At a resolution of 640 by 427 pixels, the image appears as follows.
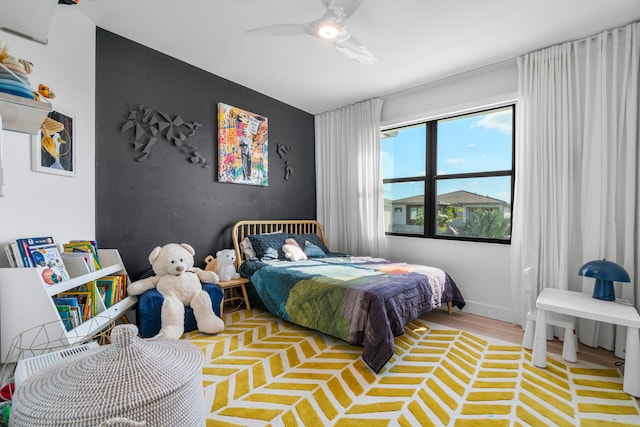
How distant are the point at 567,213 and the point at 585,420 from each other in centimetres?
Answer: 164

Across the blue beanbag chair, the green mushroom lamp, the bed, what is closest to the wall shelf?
the blue beanbag chair

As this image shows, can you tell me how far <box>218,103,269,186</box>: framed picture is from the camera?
133 inches

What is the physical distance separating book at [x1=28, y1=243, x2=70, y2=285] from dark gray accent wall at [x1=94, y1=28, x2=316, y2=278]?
0.68 metres

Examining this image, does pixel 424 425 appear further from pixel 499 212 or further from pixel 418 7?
pixel 418 7

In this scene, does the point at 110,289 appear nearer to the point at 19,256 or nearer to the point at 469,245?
the point at 19,256

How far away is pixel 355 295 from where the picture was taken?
228 centimetres

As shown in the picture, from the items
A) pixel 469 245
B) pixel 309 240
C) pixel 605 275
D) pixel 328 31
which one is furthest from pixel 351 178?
pixel 605 275

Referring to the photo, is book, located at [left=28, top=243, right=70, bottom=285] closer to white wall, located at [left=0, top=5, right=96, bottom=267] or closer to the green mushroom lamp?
white wall, located at [left=0, top=5, right=96, bottom=267]

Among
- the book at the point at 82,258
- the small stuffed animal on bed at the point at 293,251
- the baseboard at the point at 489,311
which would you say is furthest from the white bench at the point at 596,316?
the book at the point at 82,258

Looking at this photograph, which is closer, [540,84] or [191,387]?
[191,387]

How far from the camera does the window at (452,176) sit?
3.20m

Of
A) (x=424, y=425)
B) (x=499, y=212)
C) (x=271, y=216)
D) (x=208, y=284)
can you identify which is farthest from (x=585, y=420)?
(x=271, y=216)

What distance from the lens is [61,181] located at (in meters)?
2.12

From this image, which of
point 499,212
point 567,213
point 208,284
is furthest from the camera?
point 499,212
